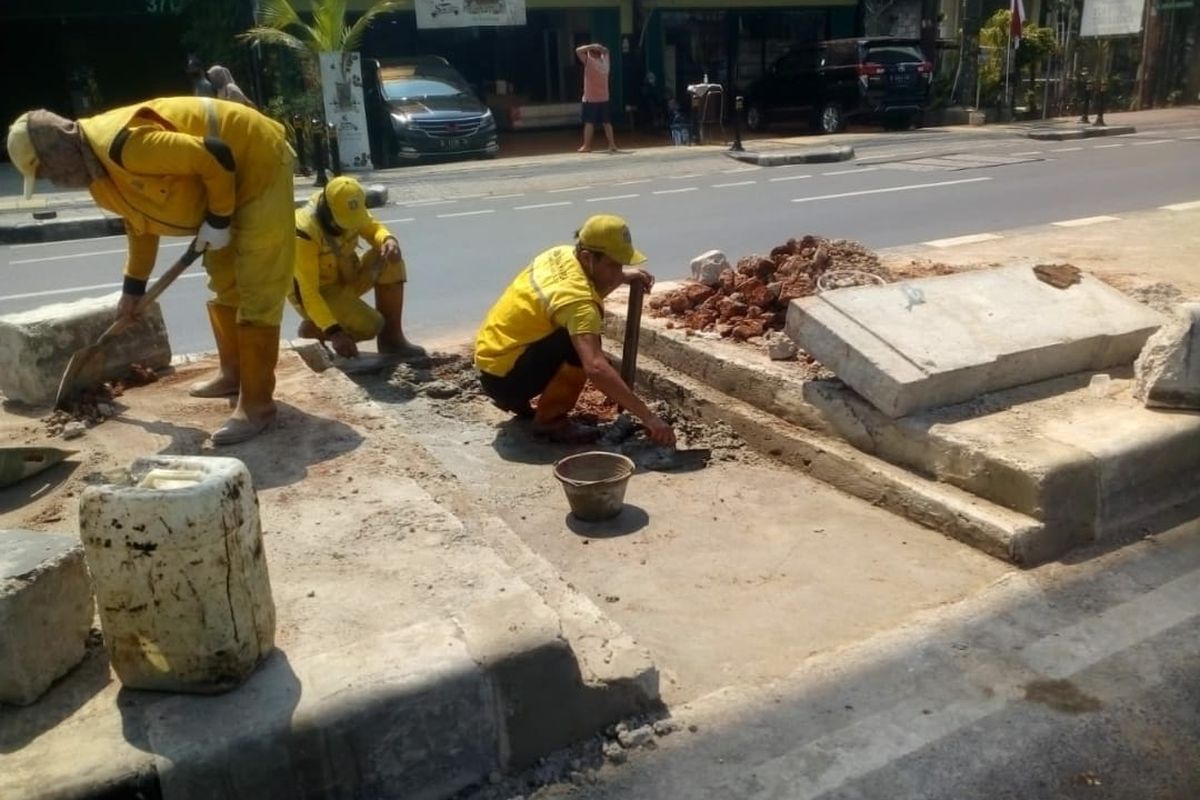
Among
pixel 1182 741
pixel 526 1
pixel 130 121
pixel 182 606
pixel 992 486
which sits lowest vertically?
pixel 1182 741

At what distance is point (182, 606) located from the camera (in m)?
2.33

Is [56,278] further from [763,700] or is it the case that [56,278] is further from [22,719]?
[763,700]

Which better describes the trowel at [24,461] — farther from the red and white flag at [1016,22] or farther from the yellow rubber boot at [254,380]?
the red and white flag at [1016,22]

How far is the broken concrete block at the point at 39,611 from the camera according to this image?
7.63 feet

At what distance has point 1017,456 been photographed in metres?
3.63

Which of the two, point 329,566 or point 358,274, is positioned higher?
point 358,274

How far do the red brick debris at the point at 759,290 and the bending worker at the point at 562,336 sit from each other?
79cm

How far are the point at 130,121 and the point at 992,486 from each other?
11.0ft

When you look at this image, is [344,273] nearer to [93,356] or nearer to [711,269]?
[93,356]

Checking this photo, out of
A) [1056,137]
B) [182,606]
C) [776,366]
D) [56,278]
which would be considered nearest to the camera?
[182,606]

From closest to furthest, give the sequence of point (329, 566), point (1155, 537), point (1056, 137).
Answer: point (329, 566) → point (1155, 537) → point (1056, 137)

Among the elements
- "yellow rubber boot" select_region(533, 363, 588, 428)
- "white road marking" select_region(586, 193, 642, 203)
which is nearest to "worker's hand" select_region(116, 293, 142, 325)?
"yellow rubber boot" select_region(533, 363, 588, 428)

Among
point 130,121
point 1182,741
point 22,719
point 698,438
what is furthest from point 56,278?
point 1182,741

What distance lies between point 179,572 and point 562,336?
2.48 meters
